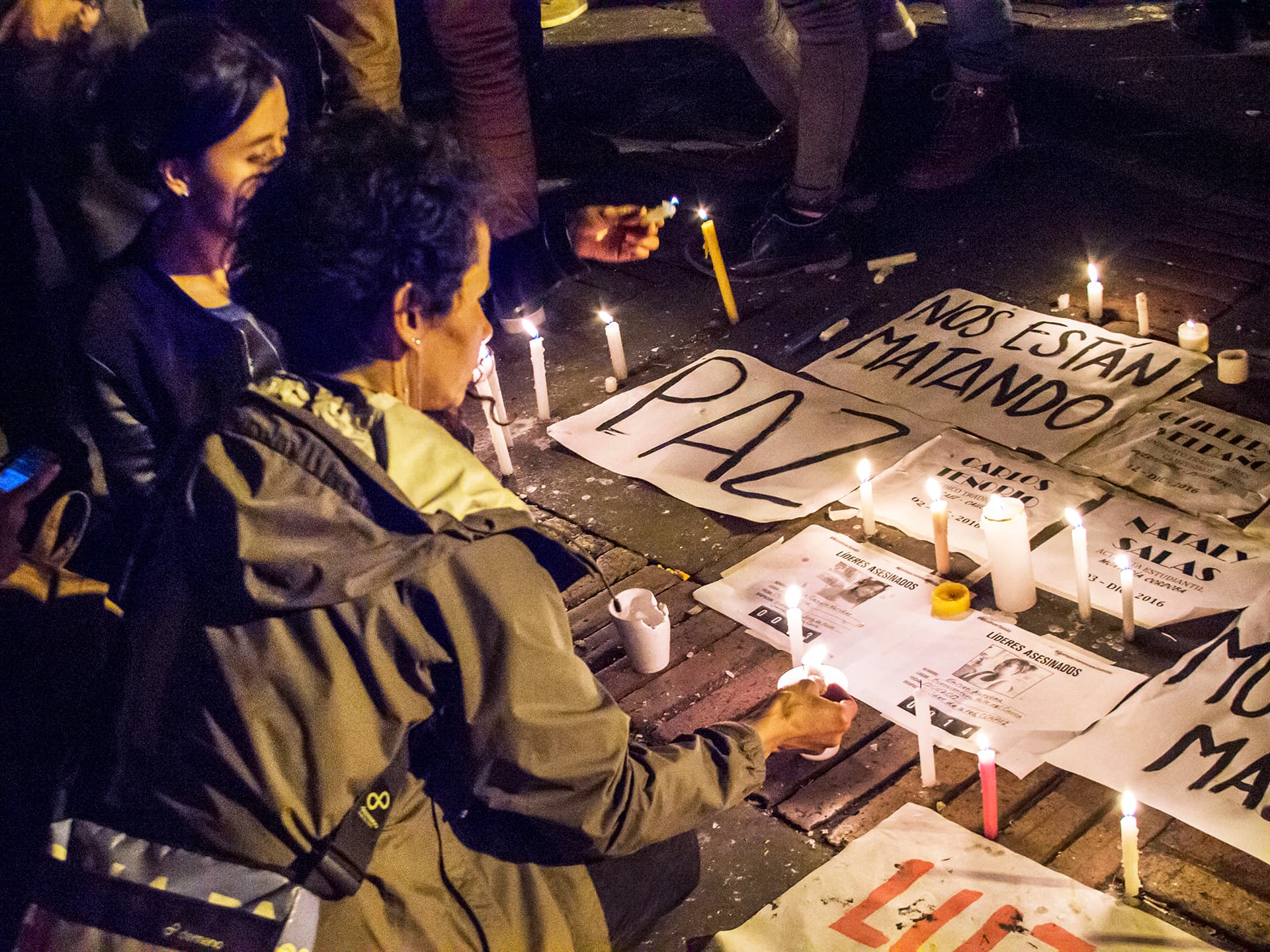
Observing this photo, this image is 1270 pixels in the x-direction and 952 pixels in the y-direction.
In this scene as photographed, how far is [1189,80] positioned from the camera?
530 centimetres

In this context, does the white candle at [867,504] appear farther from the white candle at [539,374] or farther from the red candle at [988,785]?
the white candle at [539,374]

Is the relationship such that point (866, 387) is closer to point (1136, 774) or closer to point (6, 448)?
point (1136, 774)

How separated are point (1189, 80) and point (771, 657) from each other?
3826mm

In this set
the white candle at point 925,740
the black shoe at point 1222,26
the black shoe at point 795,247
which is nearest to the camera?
the white candle at point 925,740

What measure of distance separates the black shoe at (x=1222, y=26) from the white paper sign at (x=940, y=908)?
182 inches

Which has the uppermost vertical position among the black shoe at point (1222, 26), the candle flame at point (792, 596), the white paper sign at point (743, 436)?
the black shoe at point (1222, 26)

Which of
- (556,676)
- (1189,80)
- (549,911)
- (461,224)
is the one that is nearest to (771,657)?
(549,911)

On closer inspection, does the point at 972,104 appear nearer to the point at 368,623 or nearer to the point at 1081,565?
the point at 1081,565

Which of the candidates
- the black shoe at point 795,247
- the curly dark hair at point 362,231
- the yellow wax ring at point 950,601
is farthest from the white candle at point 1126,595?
the black shoe at point 795,247

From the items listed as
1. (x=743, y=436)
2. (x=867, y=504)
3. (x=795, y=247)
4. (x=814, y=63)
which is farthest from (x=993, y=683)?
(x=814, y=63)

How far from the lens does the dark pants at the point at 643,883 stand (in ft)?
6.52

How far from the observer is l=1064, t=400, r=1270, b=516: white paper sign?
2.88 meters

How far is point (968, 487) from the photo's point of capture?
3.07 m

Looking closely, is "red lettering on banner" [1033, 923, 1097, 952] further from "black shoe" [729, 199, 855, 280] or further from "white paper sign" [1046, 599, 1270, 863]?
"black shoe" [729, 199, 855, 280]
